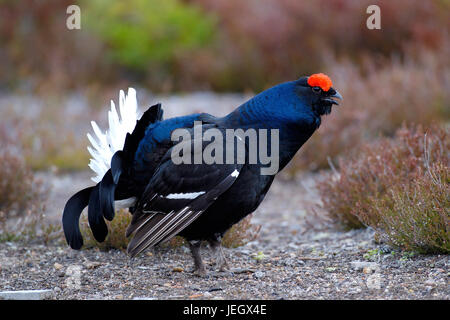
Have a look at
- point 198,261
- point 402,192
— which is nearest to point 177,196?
point 198,261

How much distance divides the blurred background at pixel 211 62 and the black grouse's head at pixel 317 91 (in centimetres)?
310

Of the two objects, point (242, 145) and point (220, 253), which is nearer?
point (242, 145)

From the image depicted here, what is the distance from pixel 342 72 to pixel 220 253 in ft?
19.2

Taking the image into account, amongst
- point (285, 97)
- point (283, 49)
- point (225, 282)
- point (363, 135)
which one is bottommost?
point (225, 282)

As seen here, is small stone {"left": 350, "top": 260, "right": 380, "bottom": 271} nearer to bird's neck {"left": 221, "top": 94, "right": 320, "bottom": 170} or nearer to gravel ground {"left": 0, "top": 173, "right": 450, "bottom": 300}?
gravel ground {"left": 0, "top": 173, "right": 450, "bottom": 300}

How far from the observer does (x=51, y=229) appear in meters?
5.50

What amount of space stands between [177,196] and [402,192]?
1.74m

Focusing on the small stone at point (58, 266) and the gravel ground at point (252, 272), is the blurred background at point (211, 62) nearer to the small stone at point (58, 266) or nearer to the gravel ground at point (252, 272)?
the gravel ground at point (252, 272)

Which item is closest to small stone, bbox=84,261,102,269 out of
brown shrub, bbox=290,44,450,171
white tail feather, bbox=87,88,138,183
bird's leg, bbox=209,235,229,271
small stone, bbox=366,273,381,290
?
white tail feather, bbox=87,88,138,183

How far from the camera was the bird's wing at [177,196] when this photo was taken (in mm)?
4125

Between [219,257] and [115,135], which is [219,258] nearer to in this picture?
[219,257]

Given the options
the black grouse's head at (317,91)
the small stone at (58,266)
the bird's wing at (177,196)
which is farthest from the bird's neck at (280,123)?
the small stone at (58,266)
